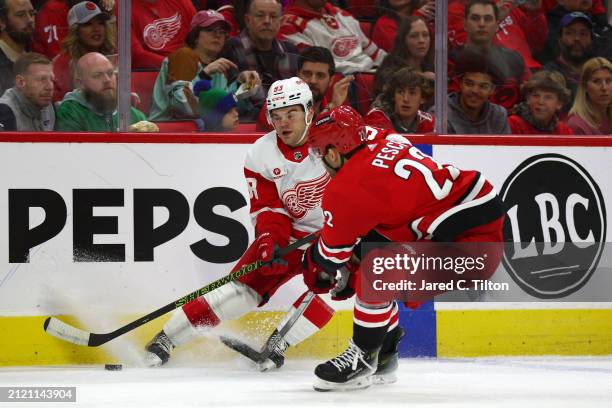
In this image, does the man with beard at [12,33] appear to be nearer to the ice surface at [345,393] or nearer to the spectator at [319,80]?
the spectator at [319,80]

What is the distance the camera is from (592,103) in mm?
5191

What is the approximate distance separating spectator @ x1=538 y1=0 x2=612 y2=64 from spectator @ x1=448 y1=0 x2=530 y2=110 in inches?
5.3

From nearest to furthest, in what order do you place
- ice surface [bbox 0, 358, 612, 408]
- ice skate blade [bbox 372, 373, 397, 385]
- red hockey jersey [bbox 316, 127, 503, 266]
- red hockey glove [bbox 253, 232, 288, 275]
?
ice surface [bbox 0, 358, 612, 408]
red hockey jersey [bbox 316, 127, 503, 266]
ice skate blade [bbox 372, 373, 397, 385]
red hockey glove [bbox 253, 232, 288, 275]

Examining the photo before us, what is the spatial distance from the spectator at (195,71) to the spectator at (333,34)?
0.28 m

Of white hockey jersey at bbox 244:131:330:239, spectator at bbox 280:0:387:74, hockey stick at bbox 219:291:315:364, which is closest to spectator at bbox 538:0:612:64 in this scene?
spectator at bbox 280:0:387:74

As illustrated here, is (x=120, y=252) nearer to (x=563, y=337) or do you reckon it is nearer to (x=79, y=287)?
(x=79, y=287)

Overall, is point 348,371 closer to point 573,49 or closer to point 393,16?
point 393,16

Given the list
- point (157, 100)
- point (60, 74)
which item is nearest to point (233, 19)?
point (157, 100)

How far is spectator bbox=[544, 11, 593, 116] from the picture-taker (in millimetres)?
5141

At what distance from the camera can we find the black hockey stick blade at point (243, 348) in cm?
466

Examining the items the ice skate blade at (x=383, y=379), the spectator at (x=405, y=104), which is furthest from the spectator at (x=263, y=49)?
the ice skate blade at (x=383, y=379)

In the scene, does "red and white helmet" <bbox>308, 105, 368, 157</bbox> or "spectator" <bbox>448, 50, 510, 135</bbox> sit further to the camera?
"spectator" <bbox>448, 50, 510, 135</bbox>

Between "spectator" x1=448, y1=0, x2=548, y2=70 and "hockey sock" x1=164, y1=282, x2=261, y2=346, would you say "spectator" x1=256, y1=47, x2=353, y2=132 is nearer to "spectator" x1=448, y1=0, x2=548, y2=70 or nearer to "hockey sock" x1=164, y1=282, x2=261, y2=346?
"spectator" x1=448, y1=0, x2=548, y2=70

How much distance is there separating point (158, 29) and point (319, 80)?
30.0 inches
